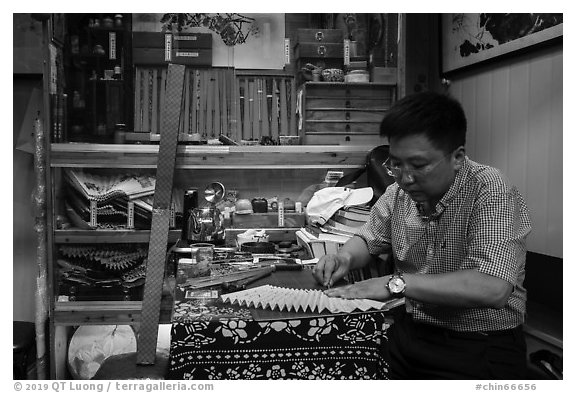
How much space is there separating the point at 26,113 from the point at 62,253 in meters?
0.98

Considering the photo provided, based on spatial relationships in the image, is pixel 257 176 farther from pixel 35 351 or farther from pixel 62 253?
pixel 35 351

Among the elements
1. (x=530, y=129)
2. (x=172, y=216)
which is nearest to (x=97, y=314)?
(x=172, y=216)

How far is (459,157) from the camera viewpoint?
1.95m

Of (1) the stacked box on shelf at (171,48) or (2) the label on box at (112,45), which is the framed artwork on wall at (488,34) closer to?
(1) the stacked box on shelf at (171,48)

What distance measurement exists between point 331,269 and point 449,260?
41 cm

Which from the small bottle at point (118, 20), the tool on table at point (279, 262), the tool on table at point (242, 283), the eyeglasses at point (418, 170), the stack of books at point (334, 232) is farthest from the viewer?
the small bottle at point (118, 20)

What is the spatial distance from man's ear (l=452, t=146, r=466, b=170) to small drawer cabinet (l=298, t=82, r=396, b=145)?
72.4 inches

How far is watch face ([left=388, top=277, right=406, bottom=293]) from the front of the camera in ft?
5.87

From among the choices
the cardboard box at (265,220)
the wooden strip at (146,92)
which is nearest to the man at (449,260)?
the cardboard box at (265,220)

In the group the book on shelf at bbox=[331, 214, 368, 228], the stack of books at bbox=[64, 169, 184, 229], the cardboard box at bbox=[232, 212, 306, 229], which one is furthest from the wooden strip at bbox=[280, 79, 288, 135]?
the book on shelf at bbox=[331, 214, 368, 228]

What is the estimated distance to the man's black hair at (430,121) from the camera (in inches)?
73.6

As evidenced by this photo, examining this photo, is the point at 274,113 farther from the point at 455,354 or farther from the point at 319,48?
the point at 455,354

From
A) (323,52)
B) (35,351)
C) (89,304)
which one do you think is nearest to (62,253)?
(89,304)

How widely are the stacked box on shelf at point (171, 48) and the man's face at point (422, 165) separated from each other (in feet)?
7.49
